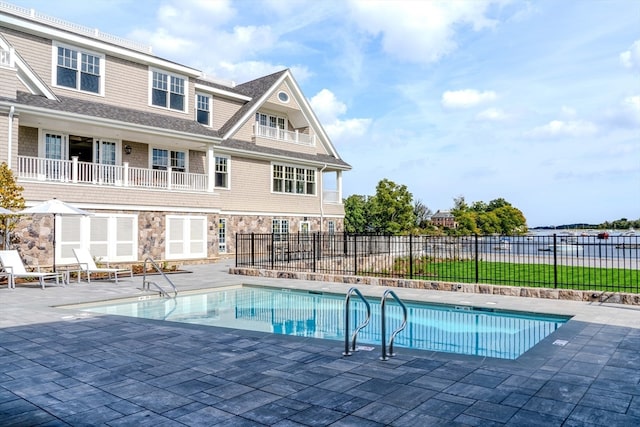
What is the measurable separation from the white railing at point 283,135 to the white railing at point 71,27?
25.2 ft

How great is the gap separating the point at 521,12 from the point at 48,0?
1730cm

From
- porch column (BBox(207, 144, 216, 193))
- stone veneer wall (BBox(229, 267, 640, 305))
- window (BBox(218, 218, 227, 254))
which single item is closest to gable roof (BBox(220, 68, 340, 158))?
porch column (BBox(207, 144, 216, 193))

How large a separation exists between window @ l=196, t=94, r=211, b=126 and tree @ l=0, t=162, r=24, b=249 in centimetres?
1196

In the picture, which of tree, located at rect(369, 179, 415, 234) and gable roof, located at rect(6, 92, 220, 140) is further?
tree, located at rect(369, 179, 415, 234)

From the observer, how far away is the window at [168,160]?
22984 millimetres

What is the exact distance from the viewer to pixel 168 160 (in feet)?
76.9

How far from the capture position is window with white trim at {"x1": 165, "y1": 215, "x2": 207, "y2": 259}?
69.4 feet

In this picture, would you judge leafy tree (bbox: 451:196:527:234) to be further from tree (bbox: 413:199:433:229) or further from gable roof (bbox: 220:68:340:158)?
gable roof (bbox: 220:68:340:158)

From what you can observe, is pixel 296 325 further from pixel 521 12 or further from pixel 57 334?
pixel 521 12

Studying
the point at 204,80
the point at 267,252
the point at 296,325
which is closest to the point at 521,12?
the point at 296,325

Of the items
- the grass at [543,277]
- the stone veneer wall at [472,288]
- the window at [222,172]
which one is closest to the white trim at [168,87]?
the window at [222,172]

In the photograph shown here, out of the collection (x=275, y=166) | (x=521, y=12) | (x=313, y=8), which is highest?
(x=313, y=8)

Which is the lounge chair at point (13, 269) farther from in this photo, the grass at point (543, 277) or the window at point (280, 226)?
the window at point (280, 226)

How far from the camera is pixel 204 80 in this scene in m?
27.4
